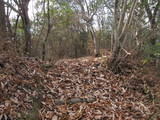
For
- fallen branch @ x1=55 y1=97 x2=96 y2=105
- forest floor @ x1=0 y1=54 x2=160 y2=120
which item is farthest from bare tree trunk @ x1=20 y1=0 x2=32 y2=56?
fallen branch @ x1=55 y1=97 x2=96 y2=105

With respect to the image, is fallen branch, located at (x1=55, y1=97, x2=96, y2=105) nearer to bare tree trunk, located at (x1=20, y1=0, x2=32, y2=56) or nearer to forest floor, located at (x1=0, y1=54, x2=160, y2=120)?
forest floor, located at (x1=0, y1=54, x2=160, y2=120)

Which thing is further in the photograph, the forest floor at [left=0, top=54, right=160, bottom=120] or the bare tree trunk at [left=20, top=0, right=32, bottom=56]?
the bare tree trunk at [left=20, top=0, right=32, bottom=56]

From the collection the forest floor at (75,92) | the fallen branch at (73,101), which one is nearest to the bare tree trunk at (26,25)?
the forest floor at (75,92)

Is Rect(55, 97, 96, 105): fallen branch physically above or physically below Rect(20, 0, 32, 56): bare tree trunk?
below

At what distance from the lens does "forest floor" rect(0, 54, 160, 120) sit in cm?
358

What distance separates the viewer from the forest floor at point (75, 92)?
3.58 meters

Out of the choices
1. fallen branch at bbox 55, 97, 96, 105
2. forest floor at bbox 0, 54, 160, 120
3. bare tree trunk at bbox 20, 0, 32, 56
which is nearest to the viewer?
forest floor at bbox 0, 54, 160, 120

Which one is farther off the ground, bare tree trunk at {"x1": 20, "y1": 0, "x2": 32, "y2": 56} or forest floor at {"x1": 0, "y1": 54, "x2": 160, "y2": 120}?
bare tree trunk at {"x1": 20, "y1": 0, "x2": 32, "y2": 56}

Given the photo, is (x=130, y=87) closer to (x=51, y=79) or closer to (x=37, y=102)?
(x=51, y=79)

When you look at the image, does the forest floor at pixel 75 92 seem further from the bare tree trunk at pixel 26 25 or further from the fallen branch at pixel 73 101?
the bare tree trunk at pixel 26 25

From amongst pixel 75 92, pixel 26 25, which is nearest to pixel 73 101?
pixel 75 92

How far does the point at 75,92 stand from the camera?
457 cm

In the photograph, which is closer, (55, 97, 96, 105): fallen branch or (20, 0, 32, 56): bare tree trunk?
(55, 97, 96, 105): fallen branch

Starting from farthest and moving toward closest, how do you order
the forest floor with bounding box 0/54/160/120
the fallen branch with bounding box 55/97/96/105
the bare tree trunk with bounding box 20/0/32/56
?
the bare tree trunk with bounding box 20/0/32/56, the fallen branch with bounding box 55/97/96/105, the forest floor with bounding box 0/54/160/120
